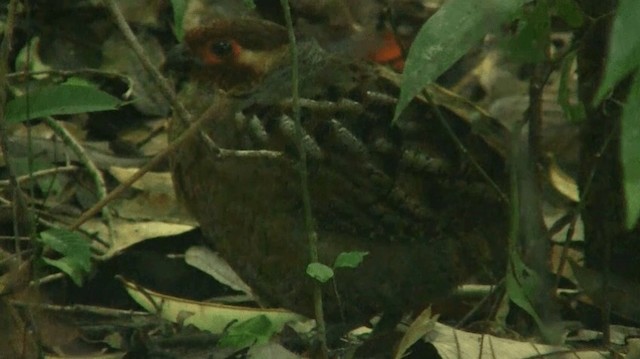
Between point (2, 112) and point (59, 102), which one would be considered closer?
point (2, 112)

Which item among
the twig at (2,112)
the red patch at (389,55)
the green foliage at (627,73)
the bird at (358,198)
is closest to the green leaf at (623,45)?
the green foliage at (627,73)

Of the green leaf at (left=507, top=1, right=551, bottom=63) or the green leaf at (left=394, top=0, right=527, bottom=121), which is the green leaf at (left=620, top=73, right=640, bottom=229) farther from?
the green leaf at (left=507, top=1, right=551, bottom=63)

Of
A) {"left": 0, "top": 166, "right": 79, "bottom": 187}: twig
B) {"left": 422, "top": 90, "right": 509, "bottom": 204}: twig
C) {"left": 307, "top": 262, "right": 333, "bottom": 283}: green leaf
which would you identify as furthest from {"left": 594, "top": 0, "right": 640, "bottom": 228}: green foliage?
{"left": 0, "top": 166, "right": 79, "bottom": 187}: twig

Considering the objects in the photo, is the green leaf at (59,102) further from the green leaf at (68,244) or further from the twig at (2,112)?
the green leaf at (68,244)

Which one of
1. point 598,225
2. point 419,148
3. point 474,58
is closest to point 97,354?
point 419,148

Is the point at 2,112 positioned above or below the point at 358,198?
above

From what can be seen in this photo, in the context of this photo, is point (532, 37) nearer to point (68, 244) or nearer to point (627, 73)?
point (627, 73)

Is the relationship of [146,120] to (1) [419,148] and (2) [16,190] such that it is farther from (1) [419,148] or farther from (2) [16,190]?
(2) [16,190]

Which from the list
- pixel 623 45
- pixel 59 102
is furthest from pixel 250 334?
pixel 623 45
